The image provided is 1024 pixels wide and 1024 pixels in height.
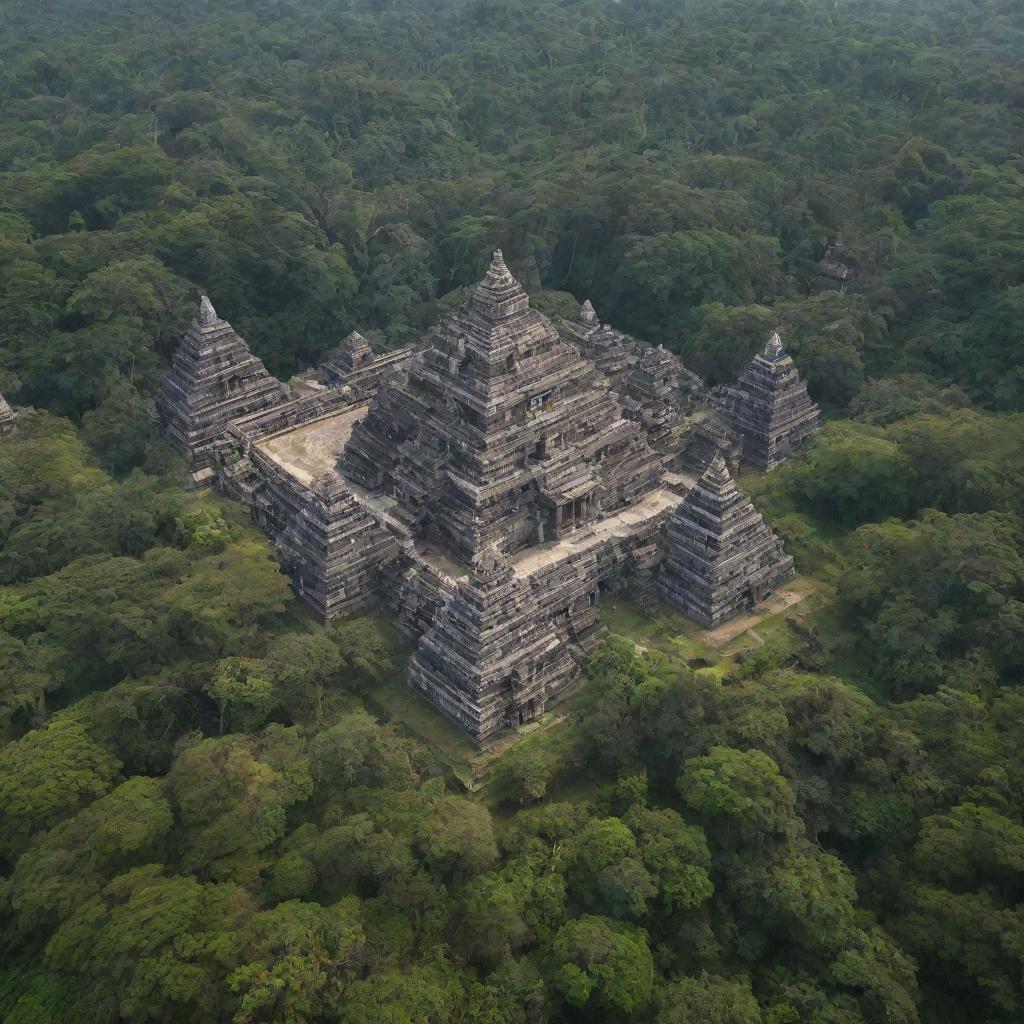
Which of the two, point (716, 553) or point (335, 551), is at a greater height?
point (716, 553)

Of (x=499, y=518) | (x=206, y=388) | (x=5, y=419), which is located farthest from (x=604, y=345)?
(x=5, y=419)

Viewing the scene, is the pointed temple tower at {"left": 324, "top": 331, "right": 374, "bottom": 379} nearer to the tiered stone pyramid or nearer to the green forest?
the green forest

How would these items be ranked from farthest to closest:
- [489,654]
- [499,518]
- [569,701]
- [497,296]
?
[499,518], [497,296], [569,701], [489,654]

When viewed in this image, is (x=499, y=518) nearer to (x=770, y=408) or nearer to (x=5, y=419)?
(x=770, y=408)

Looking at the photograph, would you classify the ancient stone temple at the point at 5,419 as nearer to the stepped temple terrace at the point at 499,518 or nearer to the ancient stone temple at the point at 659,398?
the stepped temple terrace at the point at 499,518

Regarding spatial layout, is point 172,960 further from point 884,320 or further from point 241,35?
point 241,35
